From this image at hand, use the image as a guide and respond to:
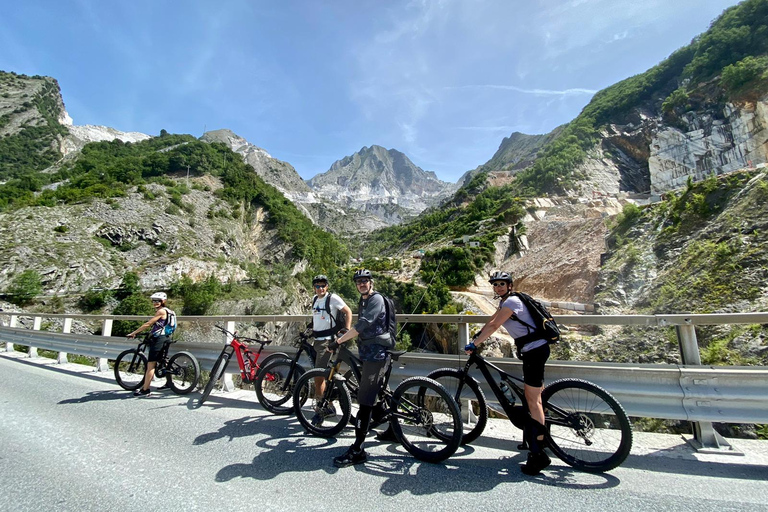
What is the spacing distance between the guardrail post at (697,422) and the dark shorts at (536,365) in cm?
155

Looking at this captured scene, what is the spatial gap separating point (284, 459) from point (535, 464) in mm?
2484

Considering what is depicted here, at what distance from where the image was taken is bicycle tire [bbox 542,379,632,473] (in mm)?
2967

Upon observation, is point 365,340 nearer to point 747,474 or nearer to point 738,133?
point 747,474

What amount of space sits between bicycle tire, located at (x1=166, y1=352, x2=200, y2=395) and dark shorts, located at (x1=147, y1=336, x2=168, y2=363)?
273 millimetres

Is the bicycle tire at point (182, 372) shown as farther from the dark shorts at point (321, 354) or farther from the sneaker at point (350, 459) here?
the sneaker at point (350, 459)

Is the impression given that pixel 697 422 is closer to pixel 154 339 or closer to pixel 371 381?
pixel 371 381

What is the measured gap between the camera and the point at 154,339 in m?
6.27

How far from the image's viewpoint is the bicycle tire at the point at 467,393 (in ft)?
11.6

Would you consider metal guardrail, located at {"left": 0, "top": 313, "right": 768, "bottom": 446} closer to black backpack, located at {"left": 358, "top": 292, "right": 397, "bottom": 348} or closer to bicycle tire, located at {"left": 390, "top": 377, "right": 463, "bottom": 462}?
bicycle tire, located at {"left": 390, "top": 377, "right": 463, "bottom": 462}

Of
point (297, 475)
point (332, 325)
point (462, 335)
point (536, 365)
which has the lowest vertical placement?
point (297, 475)

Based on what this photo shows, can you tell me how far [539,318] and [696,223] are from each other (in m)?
23.5

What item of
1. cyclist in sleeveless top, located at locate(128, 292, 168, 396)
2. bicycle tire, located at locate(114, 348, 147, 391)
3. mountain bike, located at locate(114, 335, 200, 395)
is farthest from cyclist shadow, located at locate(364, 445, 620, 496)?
bicycle tire, located at locate(114, 348, 147, 391)

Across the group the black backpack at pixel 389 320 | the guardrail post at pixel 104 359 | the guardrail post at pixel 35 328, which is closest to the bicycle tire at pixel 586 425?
the black backpack at pixel 389 320

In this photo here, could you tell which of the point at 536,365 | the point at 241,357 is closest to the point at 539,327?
the point at 536,365
